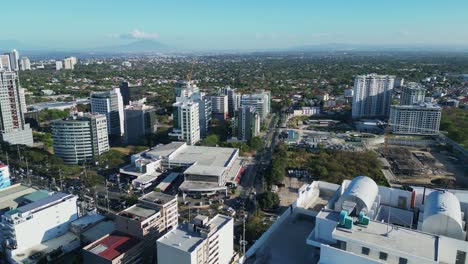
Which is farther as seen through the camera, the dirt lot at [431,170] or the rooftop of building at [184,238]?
the dirt lot at [431,170]

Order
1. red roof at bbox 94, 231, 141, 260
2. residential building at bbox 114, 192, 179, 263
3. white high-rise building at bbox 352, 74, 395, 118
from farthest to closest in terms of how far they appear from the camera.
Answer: white high-rise building at bbox 352, 74, 395, 118 → residential building at bbox 114, 192, 179, 263 → red roof at bbox 94, 231, 141, 260

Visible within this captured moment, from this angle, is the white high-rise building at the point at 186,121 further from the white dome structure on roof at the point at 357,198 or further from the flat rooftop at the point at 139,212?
the white dome structure on roof at the point at 357,198

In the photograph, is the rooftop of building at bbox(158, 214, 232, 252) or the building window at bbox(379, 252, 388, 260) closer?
the building window at bbox(379, 252, 388, 260)

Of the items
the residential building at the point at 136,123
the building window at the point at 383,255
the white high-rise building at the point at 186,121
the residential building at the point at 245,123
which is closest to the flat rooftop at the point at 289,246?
the building window at the point at 383,255

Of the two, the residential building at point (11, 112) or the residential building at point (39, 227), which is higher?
the residential building at point (11, 112)

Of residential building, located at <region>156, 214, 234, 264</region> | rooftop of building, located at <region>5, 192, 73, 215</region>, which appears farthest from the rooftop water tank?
rooftop of building, located at <region>5, 192, 73, 215</region>

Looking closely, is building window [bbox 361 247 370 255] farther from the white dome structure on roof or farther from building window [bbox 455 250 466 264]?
building window [bbox 455 250 466 264]

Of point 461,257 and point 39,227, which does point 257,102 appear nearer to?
point 39,227
